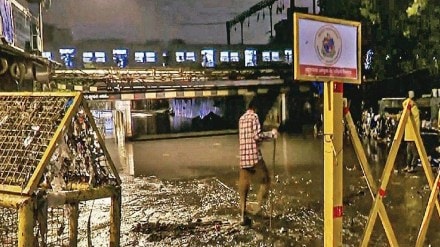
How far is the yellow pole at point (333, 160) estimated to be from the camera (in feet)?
16.0

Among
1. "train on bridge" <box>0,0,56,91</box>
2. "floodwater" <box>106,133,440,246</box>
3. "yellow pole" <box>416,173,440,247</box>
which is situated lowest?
"floodwater" <box>106,133,440,246</box>

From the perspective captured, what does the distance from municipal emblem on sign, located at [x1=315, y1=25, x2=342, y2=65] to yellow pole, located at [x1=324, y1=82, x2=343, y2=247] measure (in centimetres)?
24

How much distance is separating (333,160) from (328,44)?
41.7 inches

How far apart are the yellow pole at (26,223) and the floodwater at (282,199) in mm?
4803

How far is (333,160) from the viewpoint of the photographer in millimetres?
4914

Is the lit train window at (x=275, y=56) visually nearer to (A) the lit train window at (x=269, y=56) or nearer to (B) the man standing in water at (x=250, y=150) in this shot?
(A) the lit train window at (x=269, y=56)

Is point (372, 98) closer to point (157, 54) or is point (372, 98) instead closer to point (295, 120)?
point (295, 120)

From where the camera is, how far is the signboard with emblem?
4.51 meters

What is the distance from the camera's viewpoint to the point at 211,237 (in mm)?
8109

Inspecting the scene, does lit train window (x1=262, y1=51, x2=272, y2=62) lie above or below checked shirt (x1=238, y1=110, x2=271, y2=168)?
above

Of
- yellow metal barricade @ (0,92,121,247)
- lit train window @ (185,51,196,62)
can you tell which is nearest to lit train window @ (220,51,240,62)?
lit train window @ (185,51,196,62)

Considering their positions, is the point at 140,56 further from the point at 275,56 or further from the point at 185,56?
the point at 275,56

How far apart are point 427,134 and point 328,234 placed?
631 inches

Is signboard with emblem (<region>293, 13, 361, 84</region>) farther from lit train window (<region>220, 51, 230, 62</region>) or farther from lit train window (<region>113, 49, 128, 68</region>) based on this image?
lit train window (<region>220, 51, 230, 62</region>)
